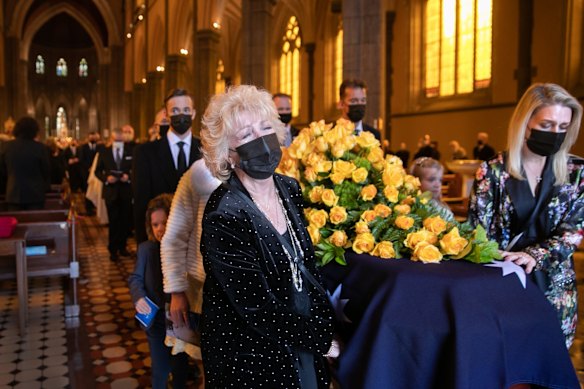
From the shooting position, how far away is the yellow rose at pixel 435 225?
5.91 ft

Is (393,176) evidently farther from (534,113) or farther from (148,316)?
(148,316)

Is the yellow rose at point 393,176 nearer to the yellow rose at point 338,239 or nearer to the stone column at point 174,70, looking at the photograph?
the yellow rose at point 338,239

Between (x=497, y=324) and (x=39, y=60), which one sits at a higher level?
(x=39, y=60)

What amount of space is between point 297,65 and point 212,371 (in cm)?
2161

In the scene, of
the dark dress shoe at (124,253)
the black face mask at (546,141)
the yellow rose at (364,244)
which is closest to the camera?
the yellow rose at (364,244)

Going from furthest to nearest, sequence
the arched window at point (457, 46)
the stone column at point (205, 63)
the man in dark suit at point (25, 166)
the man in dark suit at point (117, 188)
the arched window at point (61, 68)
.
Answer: the arched window at point (61, 68) < the stone column at point (205, 63) < the arched window at point (457, 46) < the man in dark suit at point (117, 188) < the man in dark suit at point (25, 166)

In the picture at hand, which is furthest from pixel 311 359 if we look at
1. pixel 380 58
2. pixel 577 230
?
pixel 380 58

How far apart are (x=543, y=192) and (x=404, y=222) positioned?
71 centimetres

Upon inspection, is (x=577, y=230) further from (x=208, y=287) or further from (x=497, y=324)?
(x=208, y=287)

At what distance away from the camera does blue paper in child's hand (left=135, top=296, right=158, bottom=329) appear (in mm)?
2818

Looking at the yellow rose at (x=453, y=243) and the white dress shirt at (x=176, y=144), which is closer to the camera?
the yellow rose at (x=453, y=243)

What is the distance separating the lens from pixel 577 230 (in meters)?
2.10

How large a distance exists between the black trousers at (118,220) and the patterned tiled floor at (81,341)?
1055 millimetres

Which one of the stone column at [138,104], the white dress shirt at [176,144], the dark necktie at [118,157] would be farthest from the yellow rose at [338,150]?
the stone column at [138,104]
